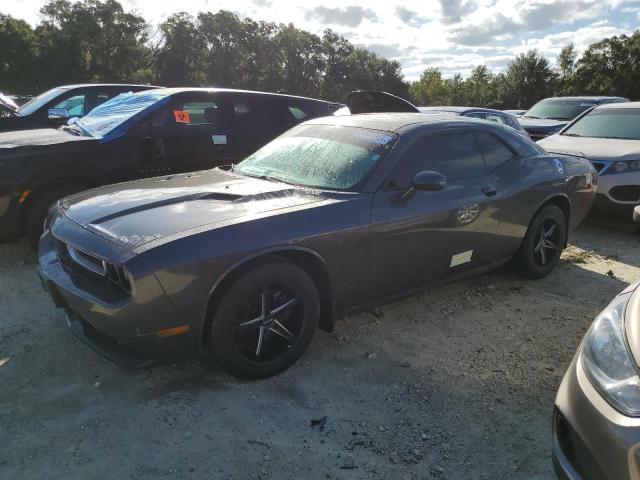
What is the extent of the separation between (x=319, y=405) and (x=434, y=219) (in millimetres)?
1559

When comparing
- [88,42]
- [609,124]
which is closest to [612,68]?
[609,124]

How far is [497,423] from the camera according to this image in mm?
2750

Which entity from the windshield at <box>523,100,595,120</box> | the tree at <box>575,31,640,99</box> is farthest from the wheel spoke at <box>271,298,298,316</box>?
the tree at <box>575,31,640,99</box>

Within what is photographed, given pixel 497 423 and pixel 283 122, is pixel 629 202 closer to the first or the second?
pixel 283 122

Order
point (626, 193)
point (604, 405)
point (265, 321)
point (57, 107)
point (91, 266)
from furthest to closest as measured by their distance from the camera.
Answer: point (57, 107), point (626, 193), point (265, 321), point (91, 266), point (604, 405)

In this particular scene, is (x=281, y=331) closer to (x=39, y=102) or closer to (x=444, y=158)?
(x=444, y=158)

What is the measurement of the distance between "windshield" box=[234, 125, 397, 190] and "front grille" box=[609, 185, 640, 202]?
414 cm

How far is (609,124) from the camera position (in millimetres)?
7602

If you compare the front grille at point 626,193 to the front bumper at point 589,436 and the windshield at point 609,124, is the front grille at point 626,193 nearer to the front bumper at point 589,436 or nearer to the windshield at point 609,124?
the windshield at point 609,124

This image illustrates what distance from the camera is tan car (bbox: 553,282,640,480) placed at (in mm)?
1676

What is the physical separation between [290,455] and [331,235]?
126cm

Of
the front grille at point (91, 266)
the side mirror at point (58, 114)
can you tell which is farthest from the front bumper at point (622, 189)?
the side mirror at point (58, 114)

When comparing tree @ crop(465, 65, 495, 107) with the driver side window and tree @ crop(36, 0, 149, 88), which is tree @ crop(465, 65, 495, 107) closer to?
tree @ crop(36, 0, 149, 88)

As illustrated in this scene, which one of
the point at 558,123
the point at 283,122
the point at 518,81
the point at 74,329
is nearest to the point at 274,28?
the point at 518,81
